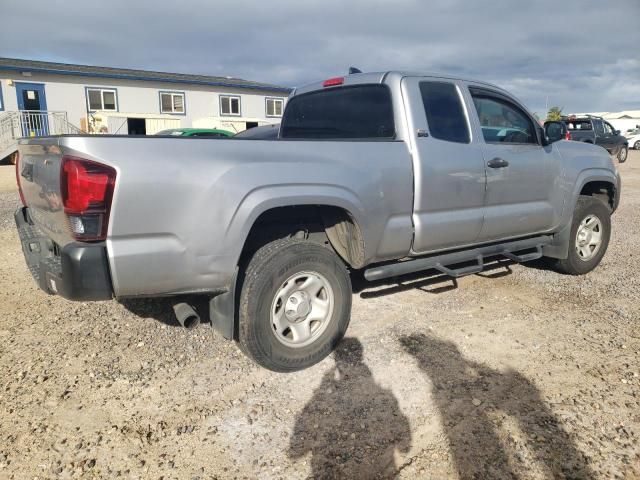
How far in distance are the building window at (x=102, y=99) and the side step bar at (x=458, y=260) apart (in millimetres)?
24699

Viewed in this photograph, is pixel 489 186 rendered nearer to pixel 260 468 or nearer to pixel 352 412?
pixel 352 412

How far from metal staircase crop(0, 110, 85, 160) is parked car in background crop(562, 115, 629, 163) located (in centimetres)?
2290

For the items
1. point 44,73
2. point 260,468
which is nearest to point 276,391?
point 260,468

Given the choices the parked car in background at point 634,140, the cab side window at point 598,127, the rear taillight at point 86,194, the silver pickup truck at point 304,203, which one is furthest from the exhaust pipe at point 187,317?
the parked car in background at point 634,140

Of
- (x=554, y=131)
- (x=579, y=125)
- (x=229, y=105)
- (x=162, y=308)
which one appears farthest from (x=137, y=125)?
(x=554, y=131)

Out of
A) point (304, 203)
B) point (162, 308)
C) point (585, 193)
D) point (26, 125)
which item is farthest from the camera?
point (26, 125)

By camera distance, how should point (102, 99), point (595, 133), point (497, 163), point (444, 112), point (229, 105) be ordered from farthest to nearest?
1. point (229, 105)
2. point (102, 99)
3. point (595, 133)
4. point (497, 163)
5. point (444, 112)

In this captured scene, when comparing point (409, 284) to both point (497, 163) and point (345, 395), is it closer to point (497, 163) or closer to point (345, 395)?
point (497, 163)

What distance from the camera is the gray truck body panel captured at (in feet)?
8.54

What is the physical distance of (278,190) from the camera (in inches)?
117

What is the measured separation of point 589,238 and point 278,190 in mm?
4019

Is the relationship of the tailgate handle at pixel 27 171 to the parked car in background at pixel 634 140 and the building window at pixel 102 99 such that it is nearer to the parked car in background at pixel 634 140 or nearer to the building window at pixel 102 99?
the building window at pixel 102 99

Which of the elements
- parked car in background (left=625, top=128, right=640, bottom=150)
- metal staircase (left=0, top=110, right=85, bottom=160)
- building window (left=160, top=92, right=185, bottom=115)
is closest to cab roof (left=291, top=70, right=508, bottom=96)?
metal staircase (left=0, top=110, right=85, bottom=160)

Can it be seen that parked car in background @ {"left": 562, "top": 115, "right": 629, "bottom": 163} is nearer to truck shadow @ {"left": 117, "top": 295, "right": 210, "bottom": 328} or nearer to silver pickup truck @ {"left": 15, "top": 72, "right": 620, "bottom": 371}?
silver pickup truck @ {"left": 15, "top": 72, "right": 620, "bottom": 371}
